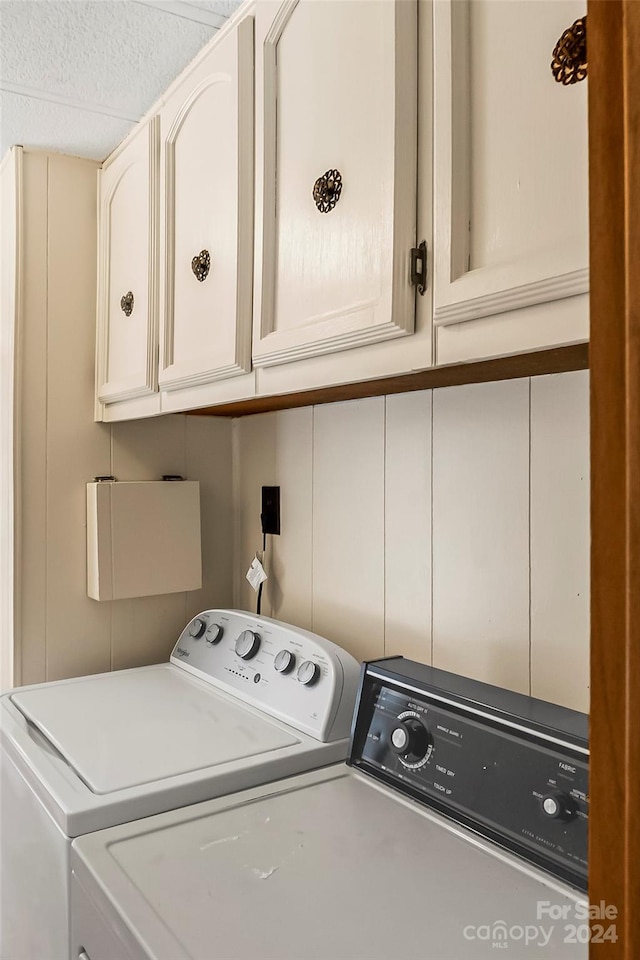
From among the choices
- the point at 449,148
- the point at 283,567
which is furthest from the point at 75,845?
the point at 449,148

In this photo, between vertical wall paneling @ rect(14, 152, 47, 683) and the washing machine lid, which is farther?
vertical wall paneling @ rect(14, 152, 47, 683)

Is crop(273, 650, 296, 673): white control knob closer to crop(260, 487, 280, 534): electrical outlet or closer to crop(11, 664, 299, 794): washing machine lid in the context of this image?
crop(11, 664, 299, 794): washing machine lid

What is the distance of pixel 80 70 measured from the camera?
140 cm

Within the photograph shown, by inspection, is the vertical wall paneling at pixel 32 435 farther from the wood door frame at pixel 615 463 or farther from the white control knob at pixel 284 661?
the wood door frame at pixel 615 463

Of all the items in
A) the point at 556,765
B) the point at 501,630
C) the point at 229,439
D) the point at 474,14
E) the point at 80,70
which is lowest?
the point at 556,765

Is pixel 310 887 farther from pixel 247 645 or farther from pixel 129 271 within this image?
pixel 129 271

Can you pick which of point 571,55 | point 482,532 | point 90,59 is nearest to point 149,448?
point 90,59

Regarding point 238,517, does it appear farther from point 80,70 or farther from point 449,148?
point 449,148

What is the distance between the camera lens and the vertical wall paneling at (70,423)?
1779 mm

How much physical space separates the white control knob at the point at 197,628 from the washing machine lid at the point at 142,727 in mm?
100

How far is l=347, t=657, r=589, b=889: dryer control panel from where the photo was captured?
2.94 ft

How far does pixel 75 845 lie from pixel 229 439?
3.82ft

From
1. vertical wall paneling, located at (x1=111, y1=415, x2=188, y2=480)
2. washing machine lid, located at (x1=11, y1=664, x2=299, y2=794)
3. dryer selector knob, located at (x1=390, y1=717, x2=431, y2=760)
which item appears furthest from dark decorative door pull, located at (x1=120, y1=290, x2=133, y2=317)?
dryer selector knob, located at (x1=390, y1=717, x2=431, y2=760)

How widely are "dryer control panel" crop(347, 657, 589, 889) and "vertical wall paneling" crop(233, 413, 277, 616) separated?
2.26ft
